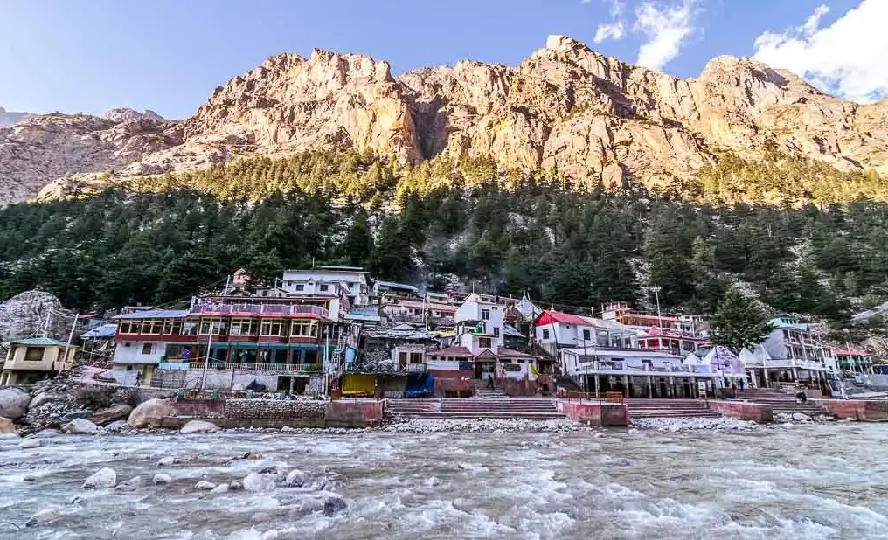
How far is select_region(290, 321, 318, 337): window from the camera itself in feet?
120

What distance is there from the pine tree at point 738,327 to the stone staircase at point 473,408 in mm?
28667

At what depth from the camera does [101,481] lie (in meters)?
12.7

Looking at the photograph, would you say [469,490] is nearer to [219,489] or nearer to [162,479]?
[219,489]

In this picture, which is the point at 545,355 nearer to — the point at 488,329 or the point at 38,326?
the point at 488,329

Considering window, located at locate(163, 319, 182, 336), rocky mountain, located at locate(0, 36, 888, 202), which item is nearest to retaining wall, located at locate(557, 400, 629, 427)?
window, located at locate(163, 319, 182, 336)

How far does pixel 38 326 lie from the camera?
46969 mm

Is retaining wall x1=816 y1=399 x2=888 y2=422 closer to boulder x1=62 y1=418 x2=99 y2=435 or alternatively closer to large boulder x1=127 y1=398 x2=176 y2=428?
large boulder x1=127 y1=398 x2=176 y2=428

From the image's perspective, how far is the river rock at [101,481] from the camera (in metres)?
12.5

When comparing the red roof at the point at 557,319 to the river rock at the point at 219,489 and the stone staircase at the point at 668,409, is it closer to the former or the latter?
the stone staircase at the point at 668,409

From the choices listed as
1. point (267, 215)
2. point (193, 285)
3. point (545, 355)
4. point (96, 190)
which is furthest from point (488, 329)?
point (96, 190)

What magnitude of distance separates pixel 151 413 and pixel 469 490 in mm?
20736

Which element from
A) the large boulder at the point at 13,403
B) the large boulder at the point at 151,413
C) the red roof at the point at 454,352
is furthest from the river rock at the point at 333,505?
the red roof at the point at 454,352

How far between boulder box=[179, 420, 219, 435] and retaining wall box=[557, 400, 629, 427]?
2026 cm

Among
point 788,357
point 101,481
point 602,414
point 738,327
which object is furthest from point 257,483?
point 788,357
